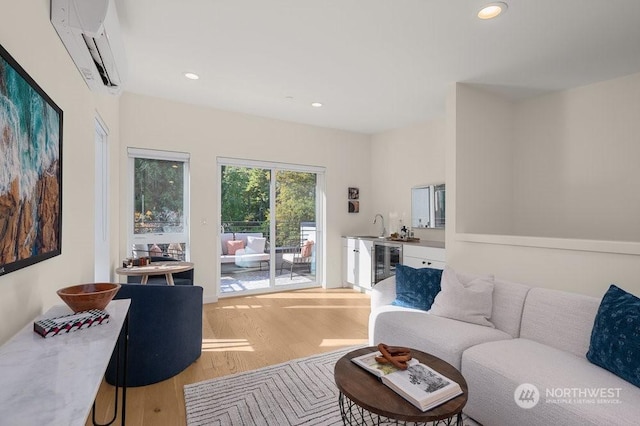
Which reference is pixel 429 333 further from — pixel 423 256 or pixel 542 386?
pixel 423 256

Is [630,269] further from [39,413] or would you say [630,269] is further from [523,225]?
[39,413]

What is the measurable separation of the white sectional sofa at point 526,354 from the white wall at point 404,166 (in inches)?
87.1

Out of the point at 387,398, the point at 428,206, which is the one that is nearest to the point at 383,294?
the point at 387,398

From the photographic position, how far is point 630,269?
84.7 inches

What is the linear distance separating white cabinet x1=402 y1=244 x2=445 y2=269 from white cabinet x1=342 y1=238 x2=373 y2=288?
72 cm

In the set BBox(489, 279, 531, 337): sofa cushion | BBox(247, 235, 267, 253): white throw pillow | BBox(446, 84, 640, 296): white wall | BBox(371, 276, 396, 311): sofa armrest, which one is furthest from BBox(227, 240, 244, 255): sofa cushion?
BBox(489, 279, 531, 337): sofa cushion

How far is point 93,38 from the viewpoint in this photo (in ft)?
6.05

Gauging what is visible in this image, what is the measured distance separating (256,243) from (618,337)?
4025mm

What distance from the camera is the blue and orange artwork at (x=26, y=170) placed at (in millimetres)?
1182

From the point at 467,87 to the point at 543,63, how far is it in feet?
2.33

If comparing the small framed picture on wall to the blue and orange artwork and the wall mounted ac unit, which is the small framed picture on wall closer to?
the wall mounted ac unit

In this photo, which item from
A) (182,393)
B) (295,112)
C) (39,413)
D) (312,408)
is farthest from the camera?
(295,112)

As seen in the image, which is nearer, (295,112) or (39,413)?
(39,413)

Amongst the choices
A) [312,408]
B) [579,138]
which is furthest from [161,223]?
[579,138]
